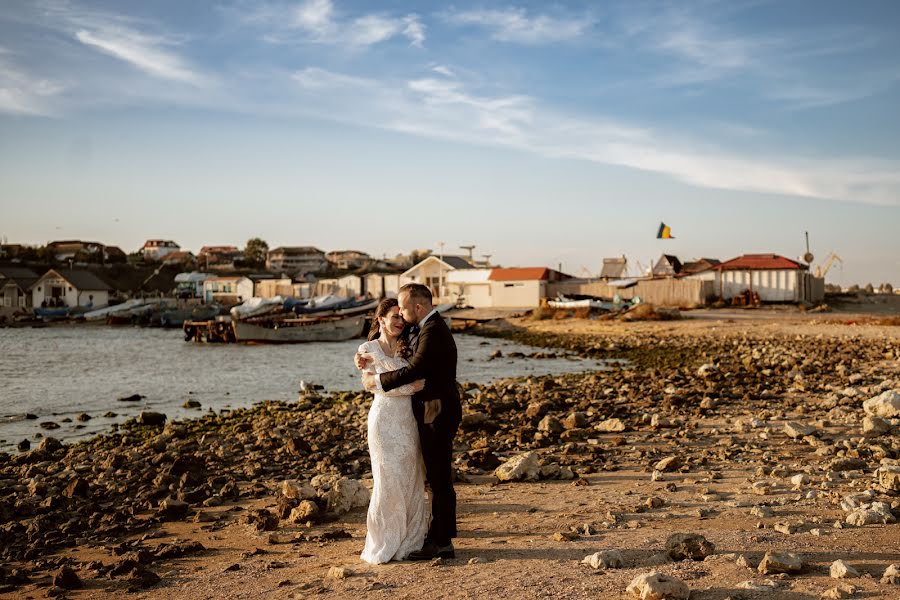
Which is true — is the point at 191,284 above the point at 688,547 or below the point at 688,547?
above

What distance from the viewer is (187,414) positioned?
1956 cm

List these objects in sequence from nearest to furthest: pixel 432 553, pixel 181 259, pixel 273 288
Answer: pixel 432 553
pixel 273 288
pixel 181 259

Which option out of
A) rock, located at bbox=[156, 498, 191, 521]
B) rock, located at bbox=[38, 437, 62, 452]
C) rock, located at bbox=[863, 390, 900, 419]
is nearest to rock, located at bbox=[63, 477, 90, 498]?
rock, located at bbox=[156, 498, 191, 521]

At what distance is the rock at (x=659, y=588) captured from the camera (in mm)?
5059

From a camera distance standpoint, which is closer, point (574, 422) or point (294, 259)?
point (574, 422)

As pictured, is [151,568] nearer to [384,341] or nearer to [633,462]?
[384,341]

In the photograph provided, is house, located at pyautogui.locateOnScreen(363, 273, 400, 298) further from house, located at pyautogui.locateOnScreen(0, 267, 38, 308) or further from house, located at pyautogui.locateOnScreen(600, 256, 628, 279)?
house, located at pyautogui.locateOnScreen(0, 267, 38, 308)

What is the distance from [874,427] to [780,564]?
256 inches

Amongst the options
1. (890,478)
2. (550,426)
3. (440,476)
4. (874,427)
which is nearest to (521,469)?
(440,476)

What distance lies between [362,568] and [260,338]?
44.3m

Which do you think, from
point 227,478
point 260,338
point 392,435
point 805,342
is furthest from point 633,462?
point 260,338

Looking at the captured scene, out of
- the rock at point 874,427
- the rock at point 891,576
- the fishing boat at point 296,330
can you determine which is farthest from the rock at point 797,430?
the fishing boat at point 296,330

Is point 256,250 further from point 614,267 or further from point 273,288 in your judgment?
point 614,267

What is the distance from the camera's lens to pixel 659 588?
200 inches
